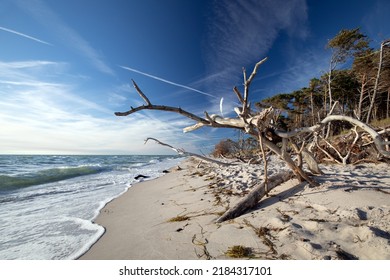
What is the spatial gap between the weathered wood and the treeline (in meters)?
3.55

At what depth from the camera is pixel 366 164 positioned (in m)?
6.75

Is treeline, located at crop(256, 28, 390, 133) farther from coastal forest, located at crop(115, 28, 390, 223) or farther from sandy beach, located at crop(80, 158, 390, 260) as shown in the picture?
sandy beach, located at crop(80, 158, 390, 260)

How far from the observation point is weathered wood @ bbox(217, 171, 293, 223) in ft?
9.94

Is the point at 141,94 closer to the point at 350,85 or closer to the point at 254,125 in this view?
the point at 254,125

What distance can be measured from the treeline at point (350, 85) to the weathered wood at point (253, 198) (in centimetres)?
355

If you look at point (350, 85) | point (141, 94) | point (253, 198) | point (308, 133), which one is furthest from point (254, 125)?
point (350, 85)

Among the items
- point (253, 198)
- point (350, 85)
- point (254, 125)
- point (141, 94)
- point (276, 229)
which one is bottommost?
point (276, 229)

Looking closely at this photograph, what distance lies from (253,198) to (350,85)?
26.3 meters

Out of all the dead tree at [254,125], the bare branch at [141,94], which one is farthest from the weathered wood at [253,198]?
the bare branch at [141,94]

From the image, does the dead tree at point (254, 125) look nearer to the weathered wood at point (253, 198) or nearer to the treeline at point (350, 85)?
the weathered wood at point (253, 198)

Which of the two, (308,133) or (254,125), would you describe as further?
(308,133)

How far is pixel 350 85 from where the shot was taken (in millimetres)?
22719

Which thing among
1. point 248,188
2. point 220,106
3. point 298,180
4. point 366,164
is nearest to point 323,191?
point 298,180

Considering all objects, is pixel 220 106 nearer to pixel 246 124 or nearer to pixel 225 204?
pixel 246 124
